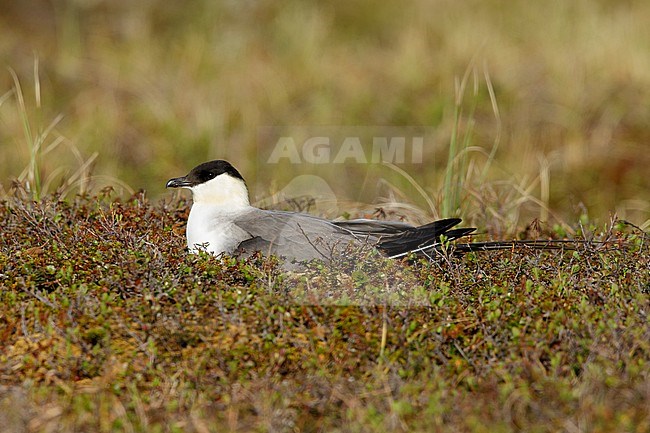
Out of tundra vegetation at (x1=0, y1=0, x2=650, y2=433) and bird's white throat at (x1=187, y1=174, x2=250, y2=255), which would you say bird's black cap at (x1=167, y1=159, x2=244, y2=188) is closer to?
bird's white throat at (x1=187, y1=174, x2=250, y2=255)

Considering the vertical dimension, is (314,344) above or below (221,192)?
below

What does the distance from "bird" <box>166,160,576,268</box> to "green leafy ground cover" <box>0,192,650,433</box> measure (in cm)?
20

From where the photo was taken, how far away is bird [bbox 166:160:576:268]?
191 inches

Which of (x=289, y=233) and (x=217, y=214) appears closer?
(x=289, y=233)

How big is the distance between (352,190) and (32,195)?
3641 millimetres

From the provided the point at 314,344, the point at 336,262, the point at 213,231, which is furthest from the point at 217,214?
the point at 314,344

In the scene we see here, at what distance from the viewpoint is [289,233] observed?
4980 mm

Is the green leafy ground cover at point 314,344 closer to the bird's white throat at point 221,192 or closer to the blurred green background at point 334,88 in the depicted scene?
the bird's white throat at point 221,192

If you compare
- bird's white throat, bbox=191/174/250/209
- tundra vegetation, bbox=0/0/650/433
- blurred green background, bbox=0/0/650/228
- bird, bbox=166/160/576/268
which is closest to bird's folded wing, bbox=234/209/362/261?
bird, bbox=166/160/576/268

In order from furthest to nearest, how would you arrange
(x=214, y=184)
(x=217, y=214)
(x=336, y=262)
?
Result: (x=214, y=184)
(x=217, y=214)
(x=336, y=262)

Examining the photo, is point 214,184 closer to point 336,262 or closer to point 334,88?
point 336,262

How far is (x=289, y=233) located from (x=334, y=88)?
18.2 feet

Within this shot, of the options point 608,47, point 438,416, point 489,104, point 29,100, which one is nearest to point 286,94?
point 489,104

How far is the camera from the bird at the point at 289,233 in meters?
4.84
